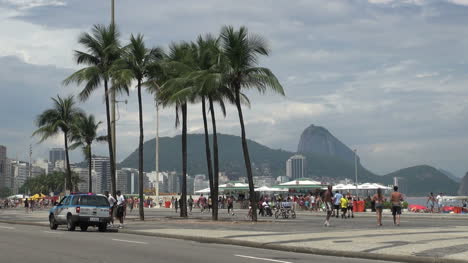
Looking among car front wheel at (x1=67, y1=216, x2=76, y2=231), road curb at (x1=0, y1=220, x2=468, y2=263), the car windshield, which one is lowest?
road curb at (x1=0, y1=220, x2=468, y2=263)

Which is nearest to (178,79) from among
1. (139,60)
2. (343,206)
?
(139,60)

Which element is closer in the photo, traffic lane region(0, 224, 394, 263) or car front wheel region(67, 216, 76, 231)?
traffic lane region(0, 224, 394, 263)

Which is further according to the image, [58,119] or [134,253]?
[58,119]

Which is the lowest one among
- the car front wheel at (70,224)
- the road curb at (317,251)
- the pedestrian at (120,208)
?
the road curb at (317,251)

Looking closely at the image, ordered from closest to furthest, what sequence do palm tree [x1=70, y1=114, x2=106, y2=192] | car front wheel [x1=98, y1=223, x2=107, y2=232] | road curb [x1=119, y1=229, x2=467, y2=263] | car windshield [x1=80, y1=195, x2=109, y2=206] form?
road curb [x1=119, y1=229, x2=467, y2=263]
car windshield [x1=80, y1=195, x2=109, y2=206]
car front wheel [x1=98, y1=223, x2=107, y2=232]
palm tree [x1=70, y1=114, x2=106, y2=192]

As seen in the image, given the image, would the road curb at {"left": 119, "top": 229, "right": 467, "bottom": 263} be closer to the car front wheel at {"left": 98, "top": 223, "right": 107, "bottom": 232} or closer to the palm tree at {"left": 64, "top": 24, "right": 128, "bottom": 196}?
the car front wheel at {"left": 98, "top": 223, "right": 107, "bottom": 232}

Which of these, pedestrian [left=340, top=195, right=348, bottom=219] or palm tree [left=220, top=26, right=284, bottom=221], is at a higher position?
palm tree [left=220, top=26, right=284, bottom=221]

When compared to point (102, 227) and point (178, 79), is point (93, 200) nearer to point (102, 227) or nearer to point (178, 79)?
point (102, 227)

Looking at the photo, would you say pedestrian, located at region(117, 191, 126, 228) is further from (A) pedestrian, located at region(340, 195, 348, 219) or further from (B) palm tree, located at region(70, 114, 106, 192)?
(B) palm tree, located at region(70, 114, 106, 192)

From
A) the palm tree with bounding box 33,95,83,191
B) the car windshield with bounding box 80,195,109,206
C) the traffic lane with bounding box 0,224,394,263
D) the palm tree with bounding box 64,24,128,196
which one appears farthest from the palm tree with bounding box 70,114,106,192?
the traffic lane with bounding box 0,224,394,263

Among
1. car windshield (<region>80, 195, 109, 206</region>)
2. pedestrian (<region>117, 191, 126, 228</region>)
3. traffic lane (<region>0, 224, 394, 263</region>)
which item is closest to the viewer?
traffic lane (<region>0, 224, 394, 263</region>)

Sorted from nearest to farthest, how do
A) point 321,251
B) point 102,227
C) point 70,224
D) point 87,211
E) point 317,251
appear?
1. point 321,251
2. point 317,251
3. point 87,211
4. point 70,224
5. point 102,227

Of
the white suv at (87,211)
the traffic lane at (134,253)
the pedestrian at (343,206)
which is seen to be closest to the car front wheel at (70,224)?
the white suv at (87,211)

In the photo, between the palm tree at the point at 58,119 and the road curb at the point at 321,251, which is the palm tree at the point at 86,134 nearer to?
the palm tree at the point at 58,119
